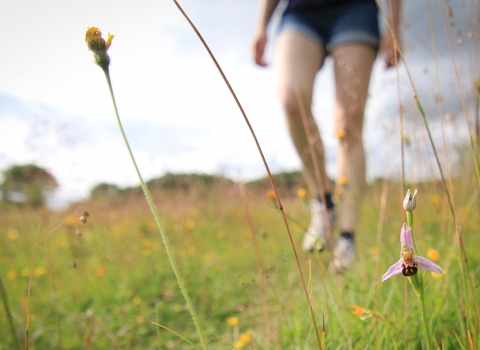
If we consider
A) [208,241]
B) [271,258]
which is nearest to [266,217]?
[208,241]

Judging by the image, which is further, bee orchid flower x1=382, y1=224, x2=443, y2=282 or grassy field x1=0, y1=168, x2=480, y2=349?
grassy field x1=0, y1=168, x2=480, y2=349

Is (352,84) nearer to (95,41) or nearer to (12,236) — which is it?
(95,41)

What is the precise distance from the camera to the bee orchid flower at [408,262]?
34 centimetres

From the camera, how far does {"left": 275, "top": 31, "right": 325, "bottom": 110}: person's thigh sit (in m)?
1.42

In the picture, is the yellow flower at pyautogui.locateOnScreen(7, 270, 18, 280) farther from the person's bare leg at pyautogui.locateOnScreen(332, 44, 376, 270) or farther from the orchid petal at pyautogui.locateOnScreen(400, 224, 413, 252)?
the orchid petal at pyautogui.locateOnScreen(400, 224, 413, 252)

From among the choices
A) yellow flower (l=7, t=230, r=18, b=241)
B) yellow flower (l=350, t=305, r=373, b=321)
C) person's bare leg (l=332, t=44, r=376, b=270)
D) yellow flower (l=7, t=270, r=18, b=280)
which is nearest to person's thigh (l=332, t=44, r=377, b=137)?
person's bare leg (l=332, t=44, r=376, b=270)

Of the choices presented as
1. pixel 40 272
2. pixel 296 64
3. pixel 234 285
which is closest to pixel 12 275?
pixel 40 272

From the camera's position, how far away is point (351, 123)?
145 centimetres

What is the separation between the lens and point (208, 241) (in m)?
2.35

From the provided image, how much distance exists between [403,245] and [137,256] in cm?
179

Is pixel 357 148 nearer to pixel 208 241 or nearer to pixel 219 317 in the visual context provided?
pixel 219 317

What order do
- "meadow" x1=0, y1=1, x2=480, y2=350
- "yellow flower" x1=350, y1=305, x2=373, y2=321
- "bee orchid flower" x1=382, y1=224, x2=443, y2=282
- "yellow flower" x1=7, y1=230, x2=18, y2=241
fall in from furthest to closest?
"yellow flower" x1=7, y1=230, x2=18, y2=241 < "meadow" x1=0, y1=1, x2=480, y2=350 < "yellow flower" x1=350, y1=305, x2=373, y2=321 < "bee orchid flower" x1=382, y1=224, x2=443, y2=282

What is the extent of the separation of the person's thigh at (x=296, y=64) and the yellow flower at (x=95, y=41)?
109cm

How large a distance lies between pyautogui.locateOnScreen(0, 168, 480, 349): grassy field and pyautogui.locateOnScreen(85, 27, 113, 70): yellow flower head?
0.91ft
